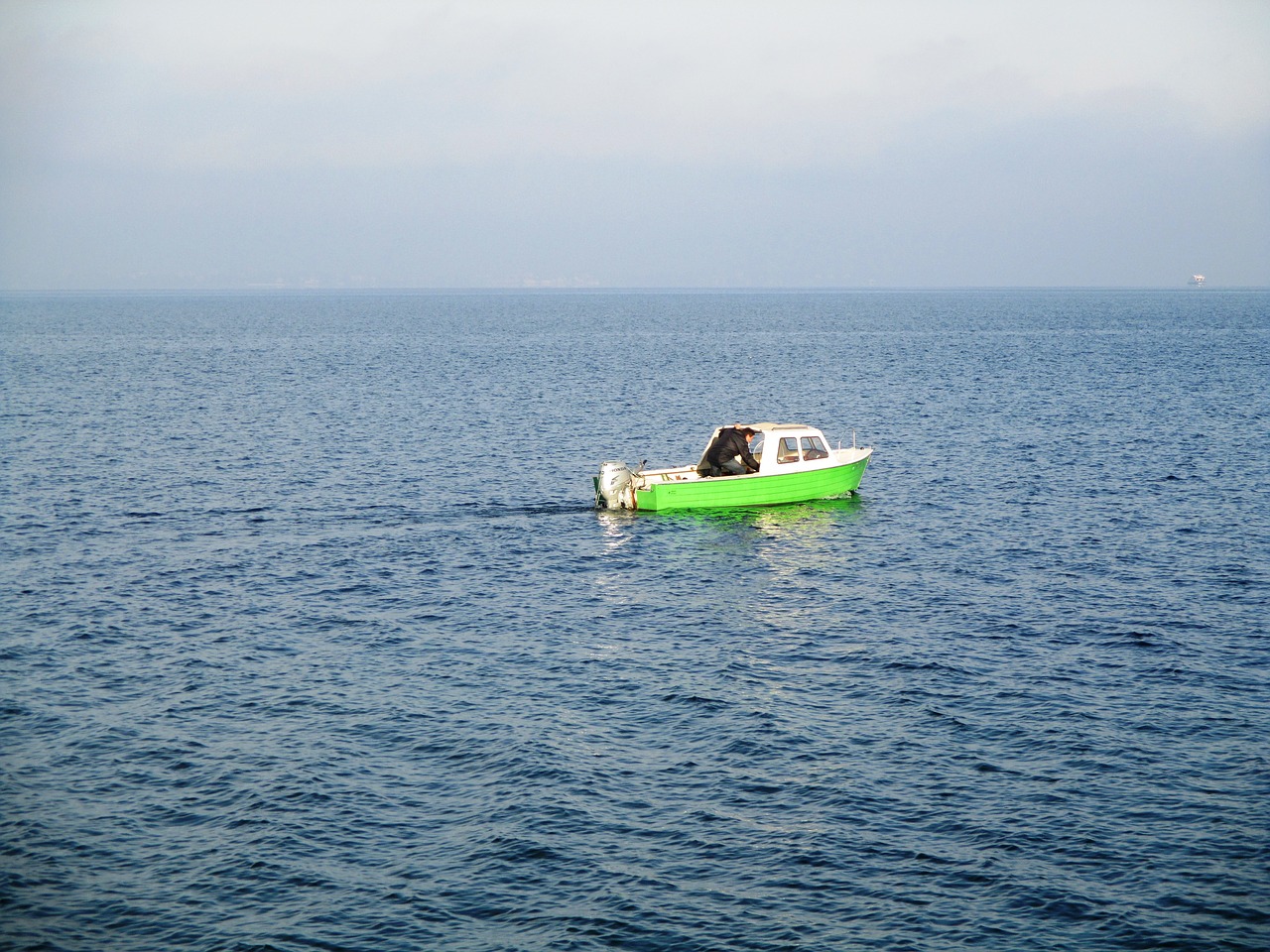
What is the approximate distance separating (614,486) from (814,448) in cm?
771

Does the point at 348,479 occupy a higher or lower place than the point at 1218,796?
higher

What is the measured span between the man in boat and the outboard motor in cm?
273

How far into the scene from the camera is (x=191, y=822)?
20.4 metres

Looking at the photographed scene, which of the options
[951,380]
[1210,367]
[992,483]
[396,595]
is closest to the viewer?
[396,595]

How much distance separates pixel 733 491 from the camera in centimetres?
4297

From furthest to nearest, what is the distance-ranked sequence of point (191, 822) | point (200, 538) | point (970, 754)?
point (200, 538) → point (970, 754) → point (191, 822)

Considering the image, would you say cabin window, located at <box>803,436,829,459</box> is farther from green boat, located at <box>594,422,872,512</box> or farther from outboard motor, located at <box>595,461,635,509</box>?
outboard motor, located at <box>595,461,635,509</box>

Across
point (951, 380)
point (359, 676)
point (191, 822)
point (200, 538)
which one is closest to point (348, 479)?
point (200, 538)

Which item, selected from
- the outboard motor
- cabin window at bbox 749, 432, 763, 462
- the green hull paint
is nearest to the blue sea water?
the outboard motor

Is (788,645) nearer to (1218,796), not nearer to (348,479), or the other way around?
(1218,796)

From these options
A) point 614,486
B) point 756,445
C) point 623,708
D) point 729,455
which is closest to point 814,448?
point 756,445

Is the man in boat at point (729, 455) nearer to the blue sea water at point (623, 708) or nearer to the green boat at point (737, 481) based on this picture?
the green boat at point (737, 481)

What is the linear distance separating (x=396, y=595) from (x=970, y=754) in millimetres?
17329

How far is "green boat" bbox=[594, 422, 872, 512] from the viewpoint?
42781 mm
